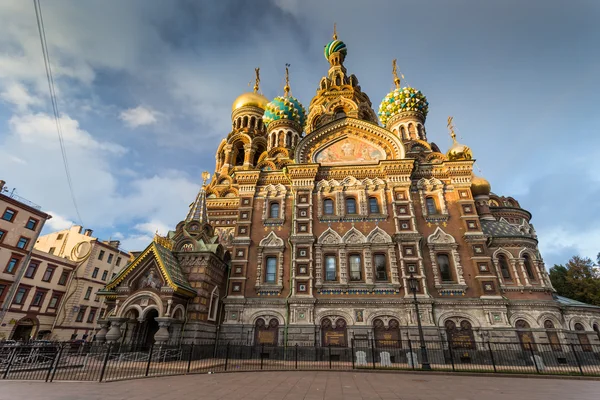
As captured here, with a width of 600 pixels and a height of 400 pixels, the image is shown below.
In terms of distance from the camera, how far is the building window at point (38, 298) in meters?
27.0

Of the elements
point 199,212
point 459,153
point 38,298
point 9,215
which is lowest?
point 38,298

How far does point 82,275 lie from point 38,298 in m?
3.92

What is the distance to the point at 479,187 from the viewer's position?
21953 mm

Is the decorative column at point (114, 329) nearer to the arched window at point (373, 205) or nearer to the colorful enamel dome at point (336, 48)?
the arched window at point (373, 205)

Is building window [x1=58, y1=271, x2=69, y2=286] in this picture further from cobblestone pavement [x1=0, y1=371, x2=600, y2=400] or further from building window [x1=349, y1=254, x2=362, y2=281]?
building window [x1=349, y1=254, x2=362, y2=281]

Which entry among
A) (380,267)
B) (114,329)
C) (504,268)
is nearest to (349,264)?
(380,267)

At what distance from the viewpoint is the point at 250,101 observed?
38844 mm

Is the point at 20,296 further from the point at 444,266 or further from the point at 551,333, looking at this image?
the point at 551,333

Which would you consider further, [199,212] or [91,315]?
[91,315]

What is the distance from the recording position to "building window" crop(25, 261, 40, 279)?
26.6 m

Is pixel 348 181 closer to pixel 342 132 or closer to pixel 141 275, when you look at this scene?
pixel 342 132

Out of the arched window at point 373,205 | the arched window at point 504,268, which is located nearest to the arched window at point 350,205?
the arched window at point 373,205

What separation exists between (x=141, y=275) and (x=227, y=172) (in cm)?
1730

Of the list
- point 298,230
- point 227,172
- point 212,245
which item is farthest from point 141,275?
point 227,172
